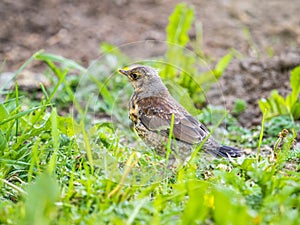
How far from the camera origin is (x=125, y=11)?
8820 millimetres

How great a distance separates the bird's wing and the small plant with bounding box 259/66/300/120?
1.70 m

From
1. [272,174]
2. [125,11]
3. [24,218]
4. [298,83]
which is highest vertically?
[125,11]

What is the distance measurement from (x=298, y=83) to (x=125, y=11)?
12.5 ft

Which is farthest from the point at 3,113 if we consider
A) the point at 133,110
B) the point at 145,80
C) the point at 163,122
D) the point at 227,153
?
the point at 227,153

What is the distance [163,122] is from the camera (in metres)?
4.34

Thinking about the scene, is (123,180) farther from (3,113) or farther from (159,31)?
(159,31)

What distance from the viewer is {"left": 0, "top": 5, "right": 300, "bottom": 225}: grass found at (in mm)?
3178

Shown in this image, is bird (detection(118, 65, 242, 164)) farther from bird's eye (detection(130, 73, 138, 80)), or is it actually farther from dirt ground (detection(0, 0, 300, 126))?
dirt ground (detection(0, 0, 300, 126))

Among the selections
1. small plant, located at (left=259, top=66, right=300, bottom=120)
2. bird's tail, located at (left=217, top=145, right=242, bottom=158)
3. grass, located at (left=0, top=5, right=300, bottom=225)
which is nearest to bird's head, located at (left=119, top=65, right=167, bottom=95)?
grass, located at (left=0, top=5, right=300, bottom=225)

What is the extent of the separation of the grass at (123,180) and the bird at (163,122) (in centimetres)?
10

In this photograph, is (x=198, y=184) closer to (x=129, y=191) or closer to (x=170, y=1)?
(x=129, y=191)

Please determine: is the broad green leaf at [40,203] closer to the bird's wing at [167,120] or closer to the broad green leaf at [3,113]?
the bird's wing at [167,120]

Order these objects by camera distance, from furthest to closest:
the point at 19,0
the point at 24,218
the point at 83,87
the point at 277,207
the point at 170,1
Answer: the point at 170,1 → the point at 19,0 → the point at 83,87 → the point at 277,207 → the point at 24,218

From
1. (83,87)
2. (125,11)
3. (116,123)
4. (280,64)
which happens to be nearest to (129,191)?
(116,123)
